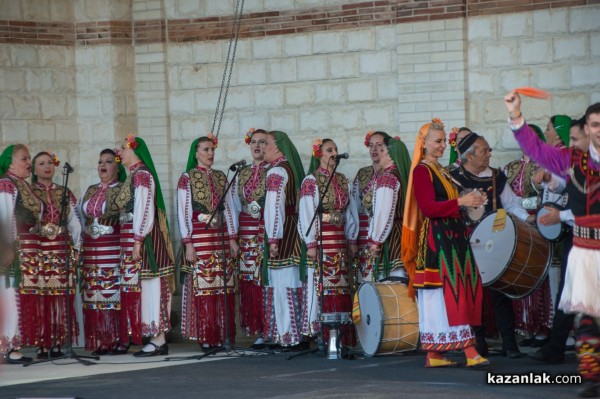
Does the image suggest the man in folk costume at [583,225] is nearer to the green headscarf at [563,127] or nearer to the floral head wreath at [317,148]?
the green headscarf at [563,127]

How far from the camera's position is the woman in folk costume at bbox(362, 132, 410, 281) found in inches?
456

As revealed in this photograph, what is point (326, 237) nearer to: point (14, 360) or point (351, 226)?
point (351, 226)

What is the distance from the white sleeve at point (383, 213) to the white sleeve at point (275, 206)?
88 cm

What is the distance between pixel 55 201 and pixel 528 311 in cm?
452

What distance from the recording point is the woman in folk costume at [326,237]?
11828 mm

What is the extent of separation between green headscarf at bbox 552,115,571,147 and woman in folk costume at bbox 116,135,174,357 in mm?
3713

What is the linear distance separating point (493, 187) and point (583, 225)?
2.77 metres

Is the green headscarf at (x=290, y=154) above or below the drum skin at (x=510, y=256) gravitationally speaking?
above

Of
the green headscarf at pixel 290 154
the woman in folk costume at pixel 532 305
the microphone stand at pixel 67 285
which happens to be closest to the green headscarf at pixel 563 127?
the woman in folk costume at pixel 532 305

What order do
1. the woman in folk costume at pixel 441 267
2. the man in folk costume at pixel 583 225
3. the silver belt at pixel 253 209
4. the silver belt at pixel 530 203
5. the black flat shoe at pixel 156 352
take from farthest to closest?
the silver belt at pixel 253 209 < the black flat shoe at pixel 156 352 < the silver belt at pixel 530 203 < the woman in folk costume at pixel 441 267 < the man in folk costume at pixel 583 225

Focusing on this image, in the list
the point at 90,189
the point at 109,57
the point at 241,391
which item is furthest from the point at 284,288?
the point at 109,57

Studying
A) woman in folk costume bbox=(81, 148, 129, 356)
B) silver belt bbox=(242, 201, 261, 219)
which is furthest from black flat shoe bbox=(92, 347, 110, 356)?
silver belt bbox=(242, 201, 261, 219)

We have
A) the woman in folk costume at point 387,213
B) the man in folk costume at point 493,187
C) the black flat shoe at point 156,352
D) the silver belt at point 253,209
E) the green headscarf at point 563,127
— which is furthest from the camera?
the silver belt at point 253,209

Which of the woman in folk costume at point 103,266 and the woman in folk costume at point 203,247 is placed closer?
the woman in folk costume at point 203,247
